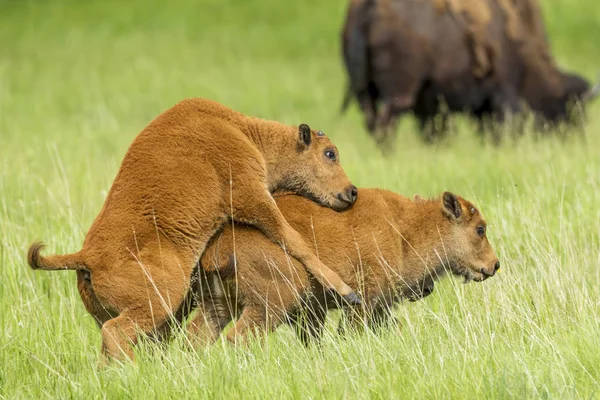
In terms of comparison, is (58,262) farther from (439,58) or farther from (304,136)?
(439,58)

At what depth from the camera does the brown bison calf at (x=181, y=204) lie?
5355 mm

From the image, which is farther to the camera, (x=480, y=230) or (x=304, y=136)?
(x=480, y=230)

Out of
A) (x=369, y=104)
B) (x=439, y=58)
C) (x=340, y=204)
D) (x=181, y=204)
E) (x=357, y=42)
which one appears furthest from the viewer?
(x=369, y=104)

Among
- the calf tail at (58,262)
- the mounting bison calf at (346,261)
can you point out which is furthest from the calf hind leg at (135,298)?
the mounting bison calf at (346,261)

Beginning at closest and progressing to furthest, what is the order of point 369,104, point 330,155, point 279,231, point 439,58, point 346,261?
point 279,231, point 346,261, point 330,155, point 439,58, point 369,104

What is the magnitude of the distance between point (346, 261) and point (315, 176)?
1.95 ft

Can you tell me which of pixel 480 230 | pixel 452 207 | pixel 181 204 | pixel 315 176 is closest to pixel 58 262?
pixel 181 204

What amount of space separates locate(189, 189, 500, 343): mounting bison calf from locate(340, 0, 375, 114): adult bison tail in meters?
8.70

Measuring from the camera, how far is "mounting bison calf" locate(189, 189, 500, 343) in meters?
5.82

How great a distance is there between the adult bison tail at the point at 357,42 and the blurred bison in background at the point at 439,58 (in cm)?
1

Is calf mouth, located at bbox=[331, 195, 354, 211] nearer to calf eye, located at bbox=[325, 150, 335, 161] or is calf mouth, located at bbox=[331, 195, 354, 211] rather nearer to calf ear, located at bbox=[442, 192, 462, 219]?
calf eye, located at bbox=[325, 150, 335, 161]

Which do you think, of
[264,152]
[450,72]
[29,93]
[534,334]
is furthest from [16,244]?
[29,93]

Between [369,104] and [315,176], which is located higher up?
[315,176]

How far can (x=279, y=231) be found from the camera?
5824 mm
